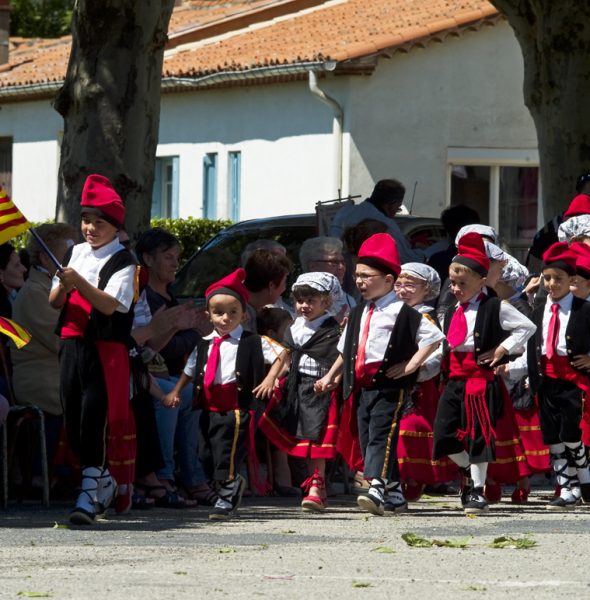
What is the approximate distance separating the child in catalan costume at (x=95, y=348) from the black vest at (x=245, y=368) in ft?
1.95

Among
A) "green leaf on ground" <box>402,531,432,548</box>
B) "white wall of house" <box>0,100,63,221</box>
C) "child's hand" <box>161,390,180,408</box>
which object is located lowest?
"green leaf on ground" <box>402,531,432,548</box>

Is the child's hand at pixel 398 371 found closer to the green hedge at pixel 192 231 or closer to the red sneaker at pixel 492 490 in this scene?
the red sneaker at pixel 492 490

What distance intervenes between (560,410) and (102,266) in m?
3.24

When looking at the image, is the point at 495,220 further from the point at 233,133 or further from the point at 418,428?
the point at 418,428

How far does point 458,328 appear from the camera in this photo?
11.6m

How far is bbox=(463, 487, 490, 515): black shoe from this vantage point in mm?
11453

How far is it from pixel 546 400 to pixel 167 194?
75.2 feet

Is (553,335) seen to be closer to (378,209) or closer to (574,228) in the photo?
(574,228)

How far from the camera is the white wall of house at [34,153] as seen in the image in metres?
36.8

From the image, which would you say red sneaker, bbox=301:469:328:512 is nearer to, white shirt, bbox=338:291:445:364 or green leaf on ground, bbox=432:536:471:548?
white shirt, bbox=338:291:445:364

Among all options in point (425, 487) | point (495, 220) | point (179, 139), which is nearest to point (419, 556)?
point (425, 487)

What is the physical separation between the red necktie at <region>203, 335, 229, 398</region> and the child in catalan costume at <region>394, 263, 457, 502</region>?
1.22m

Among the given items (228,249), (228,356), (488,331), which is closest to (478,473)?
(488,331)

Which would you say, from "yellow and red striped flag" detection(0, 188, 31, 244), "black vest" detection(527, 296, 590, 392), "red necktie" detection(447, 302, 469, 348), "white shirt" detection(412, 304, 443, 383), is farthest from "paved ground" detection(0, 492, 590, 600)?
"yellow and red striped flag" detection(0, 188, 31, 244)
